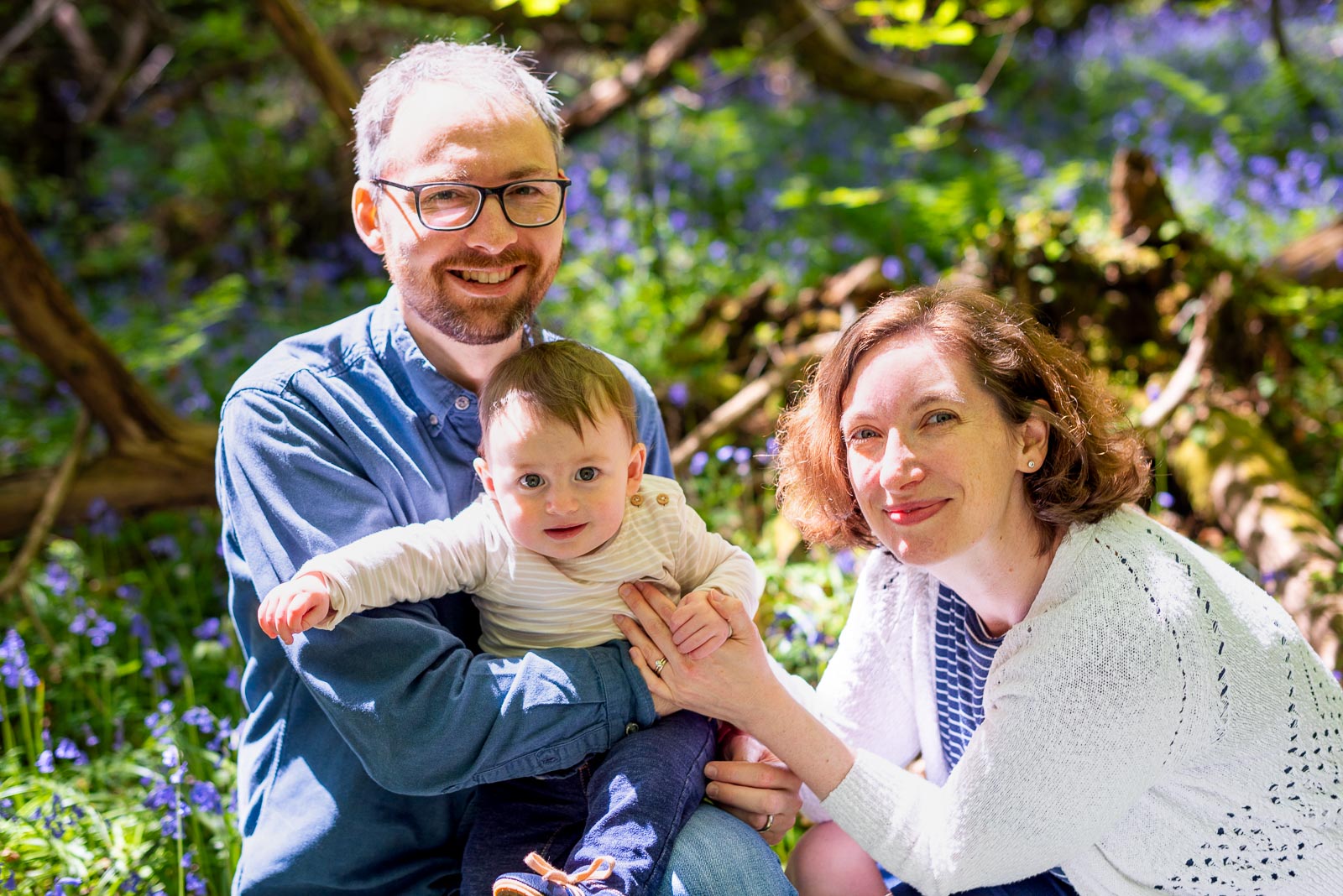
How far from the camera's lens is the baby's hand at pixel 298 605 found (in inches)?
69.6

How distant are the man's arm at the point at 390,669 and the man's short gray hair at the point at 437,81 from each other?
59 centimetres

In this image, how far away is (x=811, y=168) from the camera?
308 inches

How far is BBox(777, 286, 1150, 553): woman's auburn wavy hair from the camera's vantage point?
1998 mm

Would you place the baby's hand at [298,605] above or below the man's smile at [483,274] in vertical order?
below

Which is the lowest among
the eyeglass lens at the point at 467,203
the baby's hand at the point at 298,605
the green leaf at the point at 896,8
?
the baby's hand at the point at 298,605

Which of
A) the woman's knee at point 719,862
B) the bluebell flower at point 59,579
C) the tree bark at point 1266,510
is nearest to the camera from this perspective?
the woman's knee at point 719,862

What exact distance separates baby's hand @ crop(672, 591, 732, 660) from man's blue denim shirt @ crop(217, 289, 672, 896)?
11cm

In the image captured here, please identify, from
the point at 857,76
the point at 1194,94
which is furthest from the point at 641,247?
the point at 1194,94

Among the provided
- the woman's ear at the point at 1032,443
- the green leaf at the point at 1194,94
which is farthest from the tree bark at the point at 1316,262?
the woman's ear at the point at 1032,443

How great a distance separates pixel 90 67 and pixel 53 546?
5782 millimetres

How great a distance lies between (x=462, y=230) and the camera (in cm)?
216

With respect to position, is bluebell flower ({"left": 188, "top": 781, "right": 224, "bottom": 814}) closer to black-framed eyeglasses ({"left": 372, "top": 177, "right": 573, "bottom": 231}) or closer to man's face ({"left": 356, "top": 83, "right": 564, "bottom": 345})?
man's face ({"left": 356, "top": 83, "right": 564, "bottom": 345})

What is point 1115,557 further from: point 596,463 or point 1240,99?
point 1240,99

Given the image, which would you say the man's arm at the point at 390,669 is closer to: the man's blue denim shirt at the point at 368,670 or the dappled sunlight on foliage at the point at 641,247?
the man's blue denim shirt at the point at 368,670
